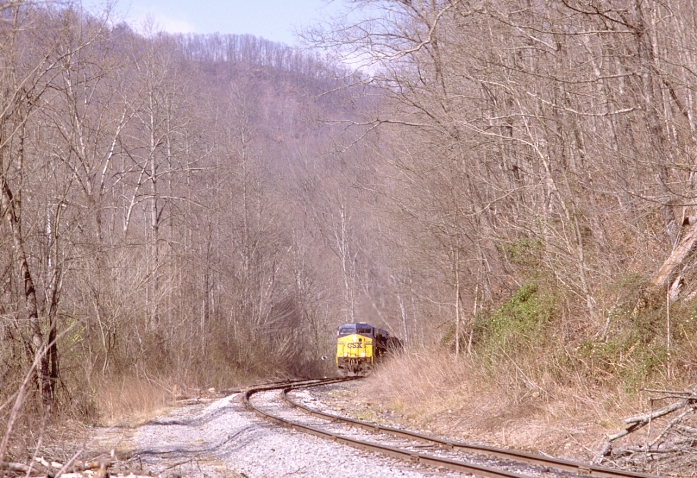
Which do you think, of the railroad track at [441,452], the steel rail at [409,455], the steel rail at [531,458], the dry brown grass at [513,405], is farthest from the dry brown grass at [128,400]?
the steel rail at [531,458]

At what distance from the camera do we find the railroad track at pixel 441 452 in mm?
8000

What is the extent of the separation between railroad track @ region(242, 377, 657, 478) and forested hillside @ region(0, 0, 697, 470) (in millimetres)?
2741

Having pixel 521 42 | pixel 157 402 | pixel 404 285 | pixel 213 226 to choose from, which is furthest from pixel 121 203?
pixel 521 42

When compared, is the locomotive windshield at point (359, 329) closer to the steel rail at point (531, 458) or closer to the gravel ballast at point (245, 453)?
the gravel ballast at point (245, 453)

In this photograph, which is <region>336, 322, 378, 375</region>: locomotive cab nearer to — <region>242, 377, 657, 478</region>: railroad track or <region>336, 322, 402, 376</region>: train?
<region>336, 322, 402, 376</region>: train

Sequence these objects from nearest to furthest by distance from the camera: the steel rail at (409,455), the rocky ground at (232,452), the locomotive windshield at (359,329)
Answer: the steel rail at (409,455)
the rocky ground at (232,452)
the locomotive windshield at (359,329)

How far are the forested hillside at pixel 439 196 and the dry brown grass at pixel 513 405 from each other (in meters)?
0.32

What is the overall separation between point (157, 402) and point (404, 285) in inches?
289

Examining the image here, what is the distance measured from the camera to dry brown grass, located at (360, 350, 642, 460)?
33.7 feet

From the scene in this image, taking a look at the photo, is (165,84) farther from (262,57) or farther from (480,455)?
(262,57)

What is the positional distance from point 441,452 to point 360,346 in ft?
81.4

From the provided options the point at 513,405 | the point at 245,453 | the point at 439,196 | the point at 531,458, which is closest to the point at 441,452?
the point at 531,458

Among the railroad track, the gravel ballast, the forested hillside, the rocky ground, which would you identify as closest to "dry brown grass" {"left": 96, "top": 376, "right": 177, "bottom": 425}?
the forested hillside

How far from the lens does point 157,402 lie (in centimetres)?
1933
